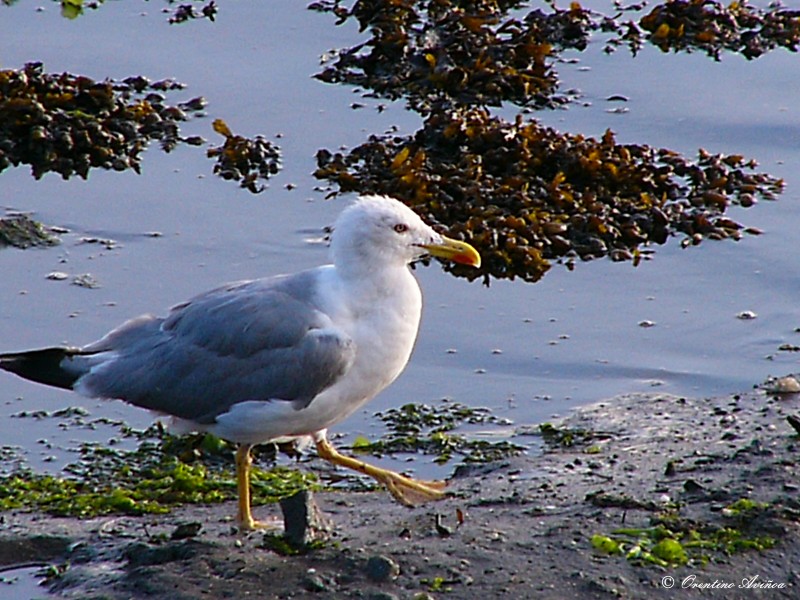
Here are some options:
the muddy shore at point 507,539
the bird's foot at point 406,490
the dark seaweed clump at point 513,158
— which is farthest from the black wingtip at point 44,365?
the dark seaweed clump at point 513,158

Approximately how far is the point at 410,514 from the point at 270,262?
2.92 meters

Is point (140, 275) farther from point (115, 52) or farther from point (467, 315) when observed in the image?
Answer: point (115, 52)

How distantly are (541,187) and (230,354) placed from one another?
148 inches

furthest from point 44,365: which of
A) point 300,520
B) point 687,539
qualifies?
point 687,539

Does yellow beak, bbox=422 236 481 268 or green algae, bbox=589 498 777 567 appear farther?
yellow beak, bbox=422 236 481 268

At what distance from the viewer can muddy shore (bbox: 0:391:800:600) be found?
5539mm

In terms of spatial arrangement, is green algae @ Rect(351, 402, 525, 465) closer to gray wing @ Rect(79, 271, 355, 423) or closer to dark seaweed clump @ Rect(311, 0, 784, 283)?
gray wing @ Rect(79, 271, 355, 423)

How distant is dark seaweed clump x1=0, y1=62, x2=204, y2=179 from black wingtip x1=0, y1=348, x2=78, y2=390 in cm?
368

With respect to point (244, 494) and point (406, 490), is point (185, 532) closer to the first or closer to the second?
point (244, 494)

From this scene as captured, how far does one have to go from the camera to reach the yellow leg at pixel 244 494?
6.16m

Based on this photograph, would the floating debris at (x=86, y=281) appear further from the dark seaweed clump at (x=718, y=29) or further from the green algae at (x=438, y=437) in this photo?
the dark seaweed clump at (x=718, y=29)

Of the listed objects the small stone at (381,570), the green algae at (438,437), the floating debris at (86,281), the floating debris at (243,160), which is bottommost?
the small stone at (381,570)

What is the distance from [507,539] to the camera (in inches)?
230

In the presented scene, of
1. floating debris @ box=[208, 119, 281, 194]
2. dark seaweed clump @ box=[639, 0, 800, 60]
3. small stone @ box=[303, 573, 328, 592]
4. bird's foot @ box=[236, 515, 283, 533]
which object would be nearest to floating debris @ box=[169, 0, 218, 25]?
floating debris @ box=[208, 119, 281, 194]
